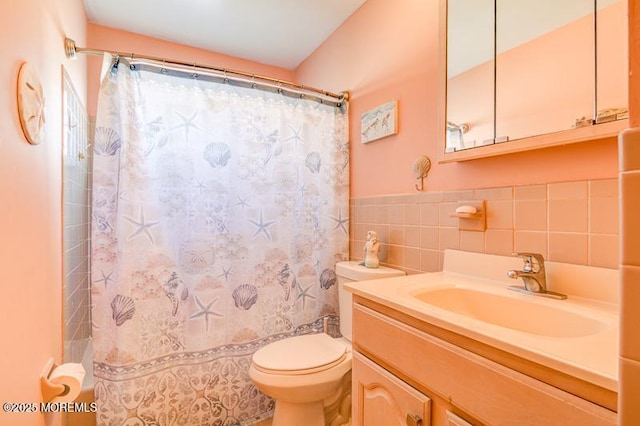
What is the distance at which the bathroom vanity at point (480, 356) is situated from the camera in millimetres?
510

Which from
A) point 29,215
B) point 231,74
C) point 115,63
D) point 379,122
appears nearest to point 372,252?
point 379,122

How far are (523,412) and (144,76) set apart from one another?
5.92ft

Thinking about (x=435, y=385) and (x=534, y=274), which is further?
(x=534, y=274)

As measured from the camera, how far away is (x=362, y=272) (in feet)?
4.94

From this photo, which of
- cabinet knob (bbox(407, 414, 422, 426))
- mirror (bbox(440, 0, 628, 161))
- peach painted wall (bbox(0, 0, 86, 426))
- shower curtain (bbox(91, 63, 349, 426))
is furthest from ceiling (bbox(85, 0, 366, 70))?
cabinet knob (bbox(407, 414, 422, 426))

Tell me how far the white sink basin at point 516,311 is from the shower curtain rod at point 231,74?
1346mm

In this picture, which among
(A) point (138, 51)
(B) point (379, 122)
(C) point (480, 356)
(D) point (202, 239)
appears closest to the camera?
(C) point (480, 356)

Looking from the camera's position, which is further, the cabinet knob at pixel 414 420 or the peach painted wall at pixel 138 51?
the peach painted wall at pixel 138 51

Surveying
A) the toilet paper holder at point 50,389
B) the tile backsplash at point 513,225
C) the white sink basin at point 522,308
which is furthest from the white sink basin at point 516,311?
the toilet paper holder at point 50,389

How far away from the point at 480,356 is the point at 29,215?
1.19 m

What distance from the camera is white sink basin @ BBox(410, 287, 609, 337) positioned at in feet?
2.55

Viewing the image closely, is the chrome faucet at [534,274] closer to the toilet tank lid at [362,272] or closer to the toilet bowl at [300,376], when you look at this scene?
the toilet tank lid at [362,272]

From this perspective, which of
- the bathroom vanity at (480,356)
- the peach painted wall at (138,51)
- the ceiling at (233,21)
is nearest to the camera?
the bathroom vanity at (480,356)

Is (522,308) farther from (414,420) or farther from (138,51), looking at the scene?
(138,51)
